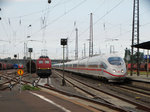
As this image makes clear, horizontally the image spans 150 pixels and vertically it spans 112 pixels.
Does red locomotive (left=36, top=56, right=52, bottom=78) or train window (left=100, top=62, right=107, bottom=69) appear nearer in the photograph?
train window (left=100, top=62, right=107, bottom=69)

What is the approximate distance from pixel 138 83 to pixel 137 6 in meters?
13.6

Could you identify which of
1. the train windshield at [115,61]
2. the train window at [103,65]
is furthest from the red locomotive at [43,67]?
the train windshield at [115,61]

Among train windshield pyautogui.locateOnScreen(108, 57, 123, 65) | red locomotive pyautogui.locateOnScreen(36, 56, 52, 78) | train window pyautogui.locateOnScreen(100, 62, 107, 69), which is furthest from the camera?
red locomotive pyautogui.locateOnScreen(36, 56, 52, 78)

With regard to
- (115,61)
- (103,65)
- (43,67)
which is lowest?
(43,67)

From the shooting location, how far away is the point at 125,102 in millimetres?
12398

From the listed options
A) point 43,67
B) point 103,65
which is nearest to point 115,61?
point 103,65

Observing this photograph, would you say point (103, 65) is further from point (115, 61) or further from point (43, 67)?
point (43, 67)

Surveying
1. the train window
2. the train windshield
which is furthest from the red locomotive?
the train windshield

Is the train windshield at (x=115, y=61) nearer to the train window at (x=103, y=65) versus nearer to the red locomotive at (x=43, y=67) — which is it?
the train window at (x=103, y=65)

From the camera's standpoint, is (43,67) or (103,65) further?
(43,67)

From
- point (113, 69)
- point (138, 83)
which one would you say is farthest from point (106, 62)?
point (138, 83)

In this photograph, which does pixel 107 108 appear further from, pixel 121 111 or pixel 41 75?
pixel 41 75

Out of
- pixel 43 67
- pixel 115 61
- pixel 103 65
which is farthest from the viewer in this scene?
pixel 43 67

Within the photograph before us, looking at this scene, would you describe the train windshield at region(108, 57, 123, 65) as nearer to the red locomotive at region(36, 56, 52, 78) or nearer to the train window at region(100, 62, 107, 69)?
the train window at region(100, 62, 107, 69)
